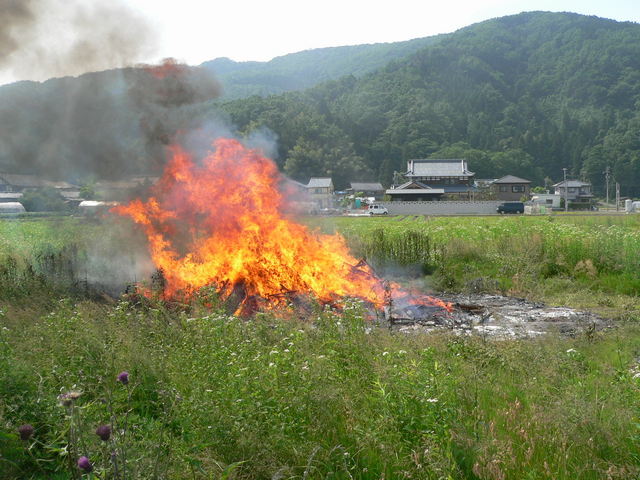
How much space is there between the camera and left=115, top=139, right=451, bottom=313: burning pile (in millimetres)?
10375

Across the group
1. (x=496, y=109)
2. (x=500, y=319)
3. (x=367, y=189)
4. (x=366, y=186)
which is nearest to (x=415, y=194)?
(x=367, y=189)

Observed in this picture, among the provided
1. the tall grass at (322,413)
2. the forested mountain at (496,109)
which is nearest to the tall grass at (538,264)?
the tall grass at (322,413)

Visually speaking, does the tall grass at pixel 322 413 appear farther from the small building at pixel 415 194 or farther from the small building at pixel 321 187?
the small building at pixel 321 187

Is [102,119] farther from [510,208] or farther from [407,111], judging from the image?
[407,111]

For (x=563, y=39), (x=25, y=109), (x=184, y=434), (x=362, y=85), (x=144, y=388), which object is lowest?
(x=144, y=388)

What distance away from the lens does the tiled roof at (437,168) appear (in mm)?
77625

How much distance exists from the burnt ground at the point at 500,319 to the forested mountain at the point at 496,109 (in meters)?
55.6

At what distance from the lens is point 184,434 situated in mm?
3307

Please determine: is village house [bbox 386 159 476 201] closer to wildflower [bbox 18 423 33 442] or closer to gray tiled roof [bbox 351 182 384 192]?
gray tiled roof [bbox 351 182 384 192]

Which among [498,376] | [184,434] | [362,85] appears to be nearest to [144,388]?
[184,434]

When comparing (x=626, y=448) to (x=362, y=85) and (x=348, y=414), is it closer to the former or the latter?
(x=348, y=414)

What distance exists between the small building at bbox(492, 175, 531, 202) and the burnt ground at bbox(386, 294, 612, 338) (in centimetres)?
7107

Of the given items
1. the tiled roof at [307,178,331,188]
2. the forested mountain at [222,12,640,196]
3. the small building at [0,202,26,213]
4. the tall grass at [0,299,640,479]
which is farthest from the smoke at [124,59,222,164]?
the tiled roof at [307,178,331,188]

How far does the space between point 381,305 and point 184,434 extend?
268 inches
